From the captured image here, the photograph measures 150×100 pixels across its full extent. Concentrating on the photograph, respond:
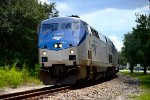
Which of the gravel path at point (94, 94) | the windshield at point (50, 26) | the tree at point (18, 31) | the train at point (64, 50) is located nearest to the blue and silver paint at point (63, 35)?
the train at point (64, 50)

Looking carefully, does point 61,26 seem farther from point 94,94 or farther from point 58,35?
point 94,94

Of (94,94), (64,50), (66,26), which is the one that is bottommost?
(94,94)

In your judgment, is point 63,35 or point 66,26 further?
point 66,26

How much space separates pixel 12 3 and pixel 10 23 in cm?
277

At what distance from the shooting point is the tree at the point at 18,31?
33.5 metres

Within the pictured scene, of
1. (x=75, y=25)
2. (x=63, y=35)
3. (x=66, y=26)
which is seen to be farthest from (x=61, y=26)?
(x=63, y=35)

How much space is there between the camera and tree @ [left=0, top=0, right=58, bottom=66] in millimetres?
33550

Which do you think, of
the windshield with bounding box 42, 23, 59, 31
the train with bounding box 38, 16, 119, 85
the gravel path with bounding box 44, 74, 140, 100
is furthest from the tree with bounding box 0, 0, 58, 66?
the gravel path with bounding box 44, 74, 140, 100

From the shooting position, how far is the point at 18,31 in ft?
114

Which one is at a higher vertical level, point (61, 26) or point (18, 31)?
point (18, 31)

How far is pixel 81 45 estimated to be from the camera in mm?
21703

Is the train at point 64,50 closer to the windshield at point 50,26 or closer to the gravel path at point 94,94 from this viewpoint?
the windshield at point 50,26

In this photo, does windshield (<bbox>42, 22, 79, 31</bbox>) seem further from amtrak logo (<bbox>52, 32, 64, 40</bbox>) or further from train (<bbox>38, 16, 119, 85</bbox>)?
amtrak logo (<bbox>52, 32, 64, 40</bbox>)

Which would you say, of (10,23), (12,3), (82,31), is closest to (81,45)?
(82,31)
